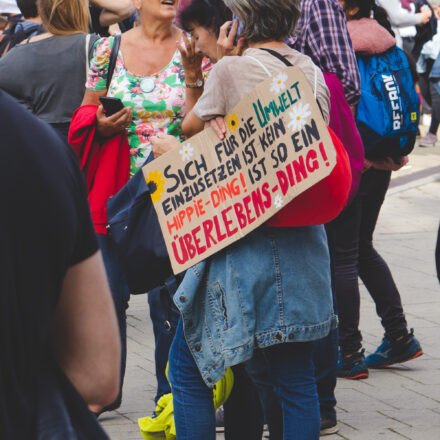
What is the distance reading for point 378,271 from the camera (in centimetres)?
459

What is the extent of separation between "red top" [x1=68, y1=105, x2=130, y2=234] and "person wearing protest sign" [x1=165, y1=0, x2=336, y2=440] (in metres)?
0.78

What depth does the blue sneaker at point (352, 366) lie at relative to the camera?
178 inches

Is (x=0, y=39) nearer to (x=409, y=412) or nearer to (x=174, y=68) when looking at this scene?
(x=174, y=68)

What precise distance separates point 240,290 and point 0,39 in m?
3.26

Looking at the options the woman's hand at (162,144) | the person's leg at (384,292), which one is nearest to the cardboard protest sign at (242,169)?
the woman's hand at (162,144)

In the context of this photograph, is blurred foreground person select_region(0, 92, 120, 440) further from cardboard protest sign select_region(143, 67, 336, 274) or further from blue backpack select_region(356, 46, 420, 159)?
blue backpack select_region(356, 46, 420, 159)

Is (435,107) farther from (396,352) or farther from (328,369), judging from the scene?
(328,369)

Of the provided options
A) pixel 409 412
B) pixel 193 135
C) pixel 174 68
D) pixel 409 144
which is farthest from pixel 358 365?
pixel 193 135

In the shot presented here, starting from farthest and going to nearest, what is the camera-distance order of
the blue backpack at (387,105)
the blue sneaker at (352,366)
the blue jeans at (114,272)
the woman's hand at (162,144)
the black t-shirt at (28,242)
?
the blue sneaker at (352,366) → the blue backpack at (387,105) → the blue jeans at (114,272) → the woman's hand at (162,144) → the black t-shirt at (28,242)

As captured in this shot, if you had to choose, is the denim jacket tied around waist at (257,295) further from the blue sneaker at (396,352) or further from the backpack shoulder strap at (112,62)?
the blue sneaker at (396,352)

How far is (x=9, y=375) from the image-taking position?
1.45 m

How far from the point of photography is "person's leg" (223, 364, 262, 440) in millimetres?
3268

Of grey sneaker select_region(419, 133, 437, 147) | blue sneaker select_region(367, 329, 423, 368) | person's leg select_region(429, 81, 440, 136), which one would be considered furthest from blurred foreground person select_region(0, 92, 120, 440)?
grey sneaker select_region(419, 133, 437, 147)

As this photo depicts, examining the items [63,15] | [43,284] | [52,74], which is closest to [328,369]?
[52,74]
